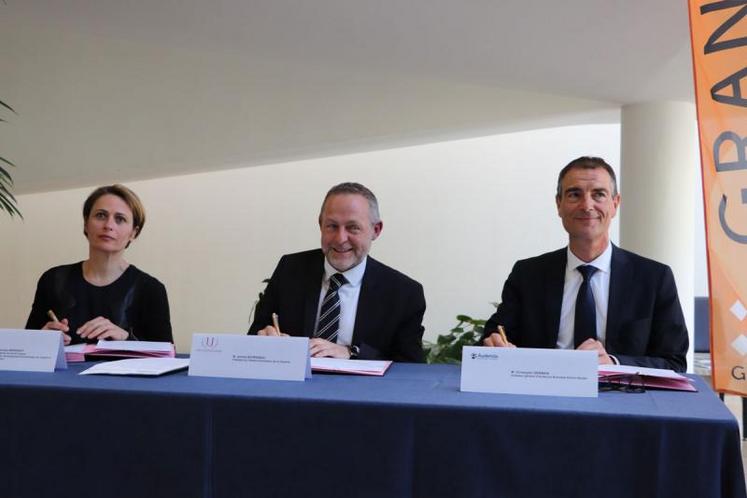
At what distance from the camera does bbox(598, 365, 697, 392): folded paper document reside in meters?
1.75

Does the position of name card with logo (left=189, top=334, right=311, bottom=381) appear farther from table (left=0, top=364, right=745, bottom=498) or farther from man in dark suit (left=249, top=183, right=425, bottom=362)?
man in dark suit (left=249, top=183, right=425, bottom=362)

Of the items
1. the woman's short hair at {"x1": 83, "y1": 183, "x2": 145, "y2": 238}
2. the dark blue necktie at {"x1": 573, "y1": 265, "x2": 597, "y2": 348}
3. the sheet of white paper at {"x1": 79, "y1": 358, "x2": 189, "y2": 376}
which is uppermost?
the woman's short hair at {"x1": 83, "y1": 183, "x2": 145, "y2": 238}

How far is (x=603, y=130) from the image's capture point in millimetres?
9594

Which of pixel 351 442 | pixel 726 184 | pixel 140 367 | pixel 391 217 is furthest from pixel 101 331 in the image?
pixel 391 217

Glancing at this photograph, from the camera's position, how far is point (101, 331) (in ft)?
8.38

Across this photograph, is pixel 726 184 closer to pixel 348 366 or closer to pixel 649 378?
pixel 649 378

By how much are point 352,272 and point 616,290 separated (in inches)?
35.5

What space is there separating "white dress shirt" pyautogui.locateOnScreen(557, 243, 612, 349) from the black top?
1.51m

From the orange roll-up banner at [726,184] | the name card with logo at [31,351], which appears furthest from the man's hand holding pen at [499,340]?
the name card with logo at [31,351]

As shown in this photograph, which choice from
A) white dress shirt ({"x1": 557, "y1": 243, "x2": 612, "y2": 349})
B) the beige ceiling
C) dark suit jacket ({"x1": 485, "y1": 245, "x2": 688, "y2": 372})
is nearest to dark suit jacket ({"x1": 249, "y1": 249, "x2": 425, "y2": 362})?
dark suit jacket ({"x1": 485, "y1": 245, "x2": 688, "y2": 372})

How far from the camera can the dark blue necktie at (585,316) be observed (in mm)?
2391

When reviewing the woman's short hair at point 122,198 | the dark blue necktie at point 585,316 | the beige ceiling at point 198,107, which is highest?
the beige ceiling at point 198,107

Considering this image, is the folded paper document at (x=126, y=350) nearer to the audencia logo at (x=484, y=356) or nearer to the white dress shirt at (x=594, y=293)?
the audencia logo at (x=484, y=356)

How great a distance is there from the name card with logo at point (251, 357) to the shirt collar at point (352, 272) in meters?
0.81
